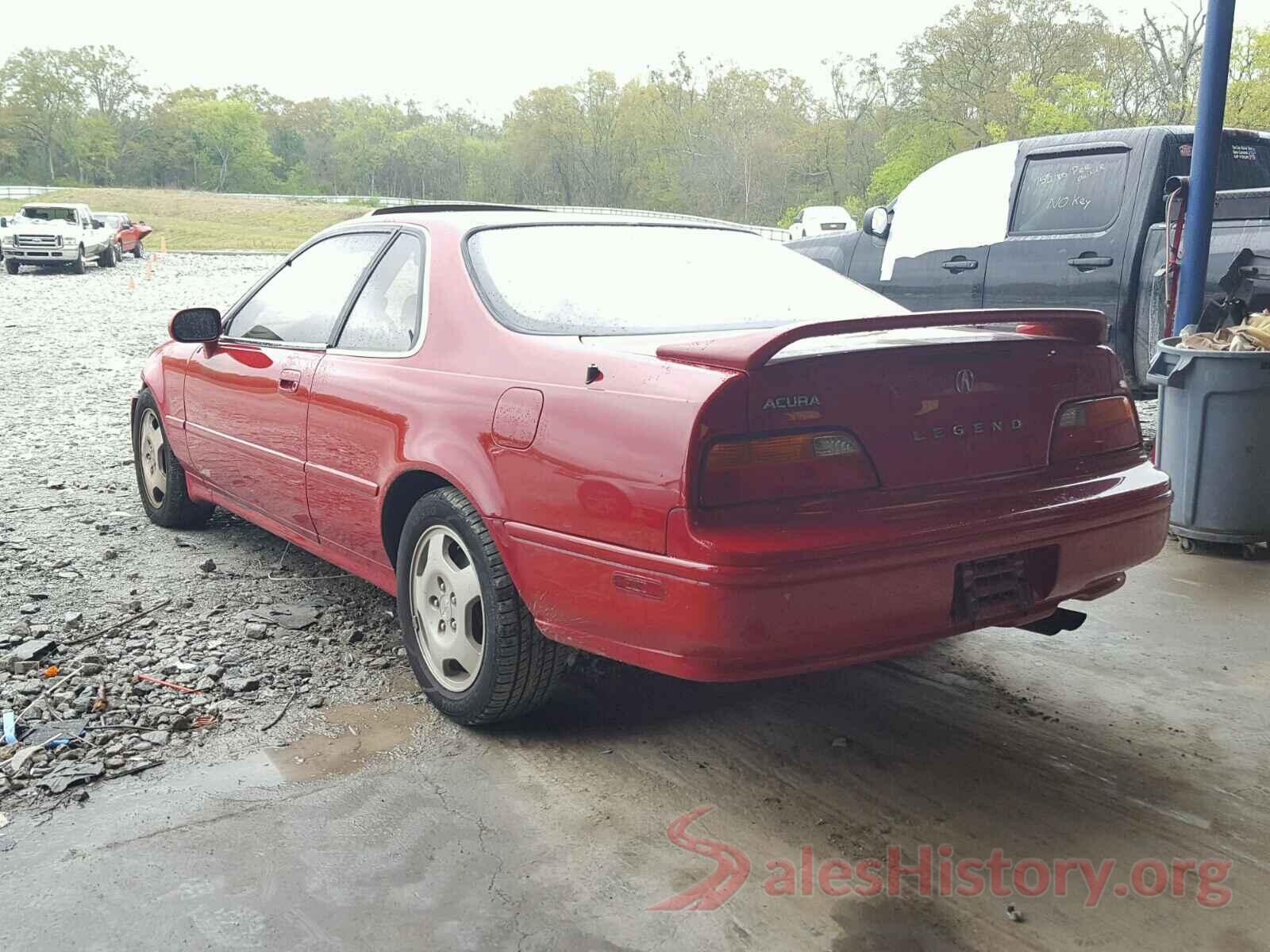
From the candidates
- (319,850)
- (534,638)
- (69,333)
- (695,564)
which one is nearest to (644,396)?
(695,564)

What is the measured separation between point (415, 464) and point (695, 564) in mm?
1174

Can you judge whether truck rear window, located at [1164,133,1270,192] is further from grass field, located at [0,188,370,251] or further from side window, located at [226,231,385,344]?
grass field, located at [0,188,370,251]

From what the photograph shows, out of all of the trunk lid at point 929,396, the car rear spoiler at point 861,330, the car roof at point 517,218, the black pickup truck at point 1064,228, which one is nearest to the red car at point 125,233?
the black pickup truck at point 1064,228

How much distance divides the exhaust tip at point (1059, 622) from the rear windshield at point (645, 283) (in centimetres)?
100

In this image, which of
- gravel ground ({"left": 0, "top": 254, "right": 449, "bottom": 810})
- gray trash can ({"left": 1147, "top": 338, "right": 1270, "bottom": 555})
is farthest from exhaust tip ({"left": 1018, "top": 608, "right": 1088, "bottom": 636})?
gray trash can ({"left": 1147, "top": 338, "right": 1270, "bottom": 555})

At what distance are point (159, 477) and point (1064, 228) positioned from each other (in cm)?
561

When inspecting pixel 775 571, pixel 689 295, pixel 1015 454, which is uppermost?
pixel 689 295

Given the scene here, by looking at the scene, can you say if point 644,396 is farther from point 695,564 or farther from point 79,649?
point 79,649

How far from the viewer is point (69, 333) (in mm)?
15680

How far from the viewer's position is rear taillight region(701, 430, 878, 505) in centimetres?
268

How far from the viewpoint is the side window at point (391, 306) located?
149 inches

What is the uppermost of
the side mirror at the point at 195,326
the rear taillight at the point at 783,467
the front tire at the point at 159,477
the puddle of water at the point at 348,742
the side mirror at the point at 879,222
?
the side mirror at the point at 879,222

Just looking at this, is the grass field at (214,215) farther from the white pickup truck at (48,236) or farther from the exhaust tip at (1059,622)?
the exhaust tip at (1059,622)

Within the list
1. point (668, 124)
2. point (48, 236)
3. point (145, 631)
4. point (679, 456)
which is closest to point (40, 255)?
point (48, 236)
